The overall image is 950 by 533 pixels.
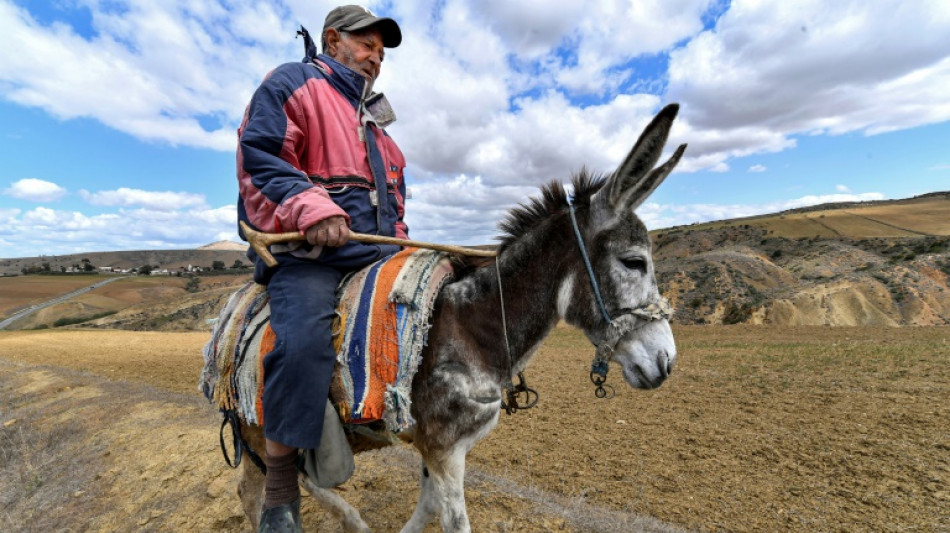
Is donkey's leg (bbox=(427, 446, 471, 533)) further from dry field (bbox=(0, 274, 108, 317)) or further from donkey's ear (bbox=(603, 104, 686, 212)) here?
dry field (bbox=(0, 274, 108, 317))

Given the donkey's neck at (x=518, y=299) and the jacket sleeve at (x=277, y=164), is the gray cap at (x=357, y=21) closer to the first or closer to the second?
the jacket sleeve at (x=277, y=164)

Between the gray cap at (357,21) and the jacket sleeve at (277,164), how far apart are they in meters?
0.57

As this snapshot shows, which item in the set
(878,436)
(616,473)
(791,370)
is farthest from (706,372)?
(616,473)

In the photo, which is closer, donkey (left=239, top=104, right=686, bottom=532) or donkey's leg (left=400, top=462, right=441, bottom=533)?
donkey (left=239, top=104, right=686, bottom=532)

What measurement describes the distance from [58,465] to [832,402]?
41.4 feet

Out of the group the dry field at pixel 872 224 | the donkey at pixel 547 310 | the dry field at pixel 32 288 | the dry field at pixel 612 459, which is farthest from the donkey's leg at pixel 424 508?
the dry field at pixel 32 288

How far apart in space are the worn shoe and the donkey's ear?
2293mm

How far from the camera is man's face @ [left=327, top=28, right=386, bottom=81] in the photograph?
2.68 meters

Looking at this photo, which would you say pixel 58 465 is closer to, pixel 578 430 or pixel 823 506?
pixel 578 430

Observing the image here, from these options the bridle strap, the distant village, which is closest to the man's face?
the bridle strap

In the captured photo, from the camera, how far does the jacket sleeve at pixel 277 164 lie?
2.01 m

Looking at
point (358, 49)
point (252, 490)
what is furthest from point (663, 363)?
point (252, 490)

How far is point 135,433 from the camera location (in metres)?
6.67

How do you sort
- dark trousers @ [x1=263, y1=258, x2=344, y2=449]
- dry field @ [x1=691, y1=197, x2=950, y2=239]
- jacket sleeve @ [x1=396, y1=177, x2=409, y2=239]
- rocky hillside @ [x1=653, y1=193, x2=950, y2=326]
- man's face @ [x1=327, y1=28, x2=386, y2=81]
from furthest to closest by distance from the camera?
dry field @ [x1=691, y1=197, x2=950, y2=239] < rocky hillside @ [x1=653, y1=193, x2=950, y2=326] < jacket sleeve @ [x1=396, y1=177, x2=409, y2=239] < man's face @ [x1=327, y1=28, x2=386, y2=81] < dark trousers @ [x1=263, y1=258, x2=344, y2=449]
